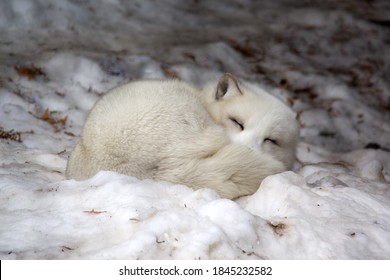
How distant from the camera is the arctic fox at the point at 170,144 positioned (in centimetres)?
271

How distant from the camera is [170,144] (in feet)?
9.02

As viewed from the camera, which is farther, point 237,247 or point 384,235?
point 384,235

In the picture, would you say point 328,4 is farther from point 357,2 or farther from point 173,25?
point 173,25

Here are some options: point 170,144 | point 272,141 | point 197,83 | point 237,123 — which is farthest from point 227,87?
point 197,83

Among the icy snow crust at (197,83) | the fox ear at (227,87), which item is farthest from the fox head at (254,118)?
the icy snow crust at (197,83)

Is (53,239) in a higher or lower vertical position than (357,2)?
lower

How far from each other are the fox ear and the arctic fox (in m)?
0.36

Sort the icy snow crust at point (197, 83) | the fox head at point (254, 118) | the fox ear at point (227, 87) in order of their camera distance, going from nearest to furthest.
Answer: the icy snow crust at point (197, 83) → the fox head at point (254, 118) → the fox ear at point (227, 87)

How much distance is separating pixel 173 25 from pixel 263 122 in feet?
10.8

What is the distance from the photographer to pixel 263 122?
3.28m

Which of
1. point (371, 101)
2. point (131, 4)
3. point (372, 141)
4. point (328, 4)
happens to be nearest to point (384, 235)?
point (372, 141)

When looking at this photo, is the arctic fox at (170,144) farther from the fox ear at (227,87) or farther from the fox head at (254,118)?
the fox ear at (227,87)

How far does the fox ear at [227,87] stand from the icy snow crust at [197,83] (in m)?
0.78

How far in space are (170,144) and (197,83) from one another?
2.29 metres
